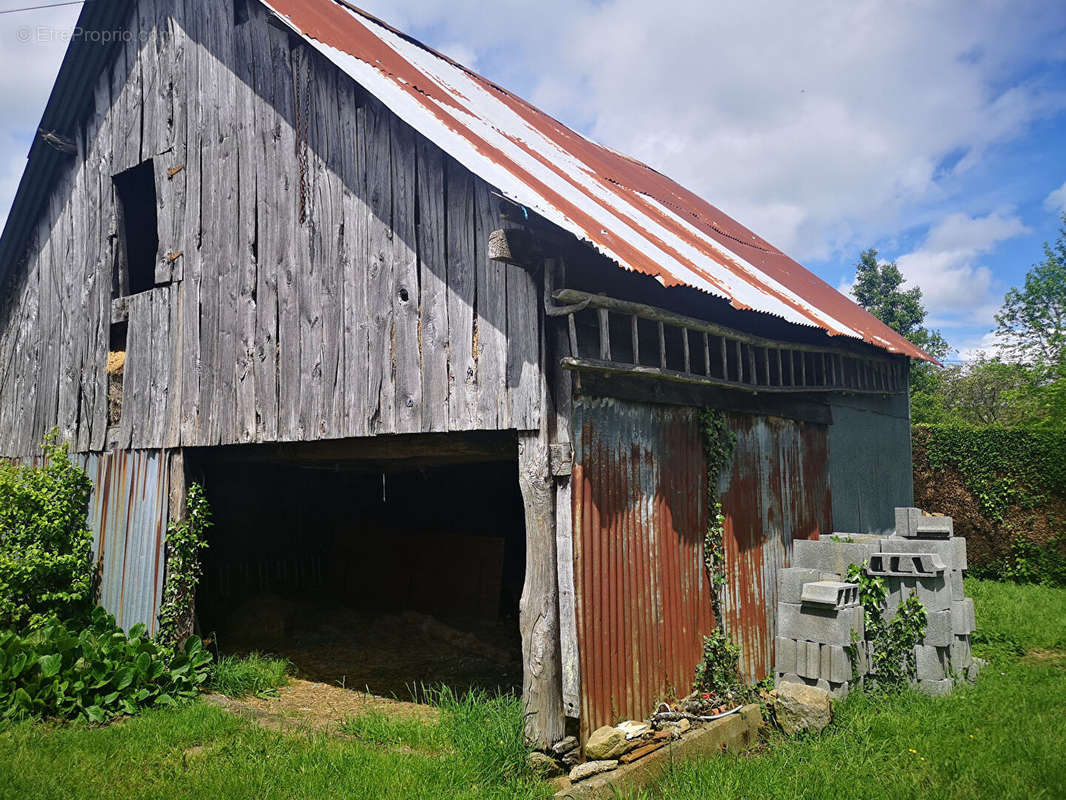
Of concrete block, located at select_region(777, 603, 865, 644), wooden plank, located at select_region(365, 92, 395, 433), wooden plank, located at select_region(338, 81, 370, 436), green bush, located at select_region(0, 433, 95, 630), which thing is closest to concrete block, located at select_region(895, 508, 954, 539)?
concrete block, located at select_region(777, 603, 865, 644)

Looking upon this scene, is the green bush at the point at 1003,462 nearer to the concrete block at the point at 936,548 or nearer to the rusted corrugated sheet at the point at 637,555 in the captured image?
the concrete block at the point at 936,548

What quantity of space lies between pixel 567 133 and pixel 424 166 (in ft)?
19.0

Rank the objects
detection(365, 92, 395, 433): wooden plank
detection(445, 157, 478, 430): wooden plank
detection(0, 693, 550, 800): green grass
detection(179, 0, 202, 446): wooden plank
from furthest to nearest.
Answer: detection(179, 0, 202, 446): wooden plank
detection(365, 92, 395, 433): wooden plank
detection(445, 157, 478, 430): wooden plank
detection(0, 693, 550, 800): green grass

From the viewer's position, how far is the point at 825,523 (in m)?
9.31

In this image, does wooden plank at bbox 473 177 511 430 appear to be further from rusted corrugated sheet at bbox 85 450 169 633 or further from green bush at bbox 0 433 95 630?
green bush at bbox 0 433 95 630

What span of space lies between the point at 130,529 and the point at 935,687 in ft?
26.2

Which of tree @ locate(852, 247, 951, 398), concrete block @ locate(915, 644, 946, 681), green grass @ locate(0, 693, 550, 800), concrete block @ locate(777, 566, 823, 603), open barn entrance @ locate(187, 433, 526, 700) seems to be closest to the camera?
green grass @ locate(0, 693, 550, 800)

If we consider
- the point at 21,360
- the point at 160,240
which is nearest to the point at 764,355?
the point at 160,240

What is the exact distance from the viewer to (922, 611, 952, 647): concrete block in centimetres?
700

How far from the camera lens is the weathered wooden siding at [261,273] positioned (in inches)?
239

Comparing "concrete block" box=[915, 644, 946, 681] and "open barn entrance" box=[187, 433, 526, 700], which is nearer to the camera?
"concrete block" box=[915, 644, 946, 681]

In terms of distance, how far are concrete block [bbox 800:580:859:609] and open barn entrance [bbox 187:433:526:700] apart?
323cm

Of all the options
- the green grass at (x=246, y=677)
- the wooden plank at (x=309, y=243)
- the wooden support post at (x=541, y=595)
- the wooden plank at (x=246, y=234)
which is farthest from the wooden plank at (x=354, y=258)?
the green grass at (x=246, y=677)

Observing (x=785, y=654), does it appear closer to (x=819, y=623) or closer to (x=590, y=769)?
(x=819, y=623)
